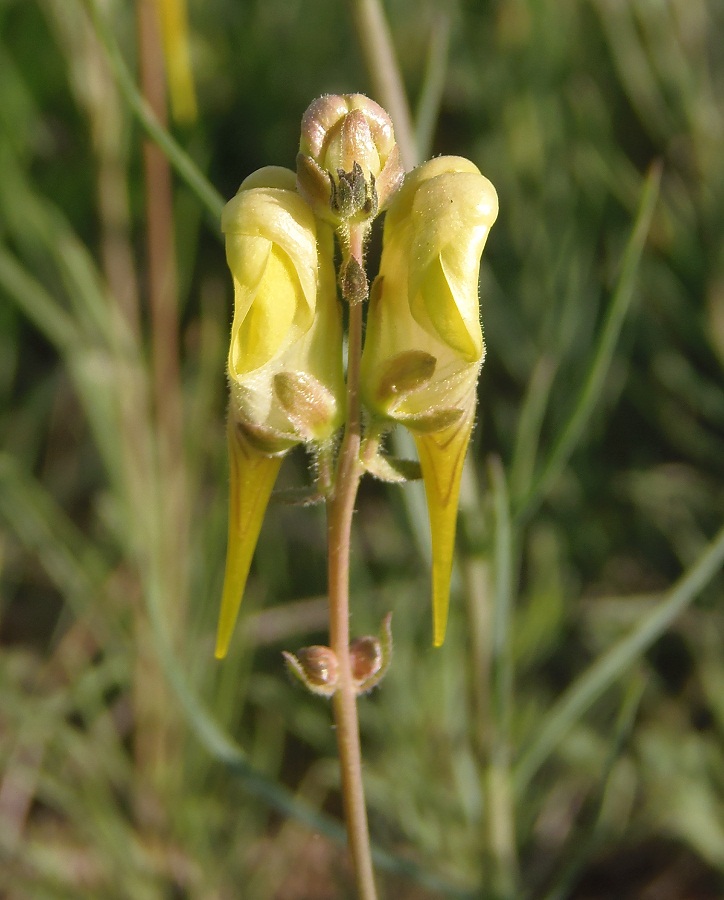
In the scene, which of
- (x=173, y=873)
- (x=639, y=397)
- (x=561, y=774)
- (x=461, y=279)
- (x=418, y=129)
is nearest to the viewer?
(x=461, y=279)

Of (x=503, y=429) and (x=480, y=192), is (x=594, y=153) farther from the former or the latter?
(x=480, y=192)

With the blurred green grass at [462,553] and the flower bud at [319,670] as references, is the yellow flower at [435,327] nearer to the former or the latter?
the flower bud at [319,670]

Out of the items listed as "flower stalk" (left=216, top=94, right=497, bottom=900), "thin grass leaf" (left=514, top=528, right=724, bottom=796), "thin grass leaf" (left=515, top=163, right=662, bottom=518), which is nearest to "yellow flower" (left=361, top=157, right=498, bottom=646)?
"flower stalk" (left=216, top=94, right=497, bottom=900)

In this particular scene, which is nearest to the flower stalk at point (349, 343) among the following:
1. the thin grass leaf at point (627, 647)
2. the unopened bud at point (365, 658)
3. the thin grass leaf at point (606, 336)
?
the unopened bud at point (365, 658)

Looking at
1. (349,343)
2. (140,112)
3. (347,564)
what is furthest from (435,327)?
(140,112)

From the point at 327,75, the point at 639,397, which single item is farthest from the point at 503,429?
the point at 327,75
